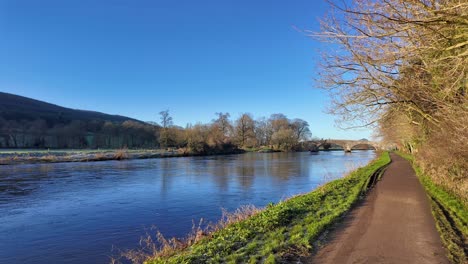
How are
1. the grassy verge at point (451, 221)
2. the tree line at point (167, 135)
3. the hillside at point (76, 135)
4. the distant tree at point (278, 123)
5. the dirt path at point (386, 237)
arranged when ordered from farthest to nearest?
the distant tree at point (278, 123) < the hillside at point (76, 135) < the tree line at point (167, 135) < the grassy verge at point (451, 221) < the dirt path at point (386, 237)

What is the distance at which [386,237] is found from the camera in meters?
7.20

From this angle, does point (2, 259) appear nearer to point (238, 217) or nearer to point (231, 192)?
point (238, 217)

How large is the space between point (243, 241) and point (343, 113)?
7.14 m

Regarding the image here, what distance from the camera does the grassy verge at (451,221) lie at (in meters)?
6.33

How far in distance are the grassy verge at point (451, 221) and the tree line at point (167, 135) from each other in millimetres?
62060

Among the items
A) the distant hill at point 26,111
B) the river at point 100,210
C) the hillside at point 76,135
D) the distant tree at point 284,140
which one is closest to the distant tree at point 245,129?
the distant tree at point 284,140

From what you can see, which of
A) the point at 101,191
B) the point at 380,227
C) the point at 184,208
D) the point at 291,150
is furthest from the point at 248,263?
the point at 291,150

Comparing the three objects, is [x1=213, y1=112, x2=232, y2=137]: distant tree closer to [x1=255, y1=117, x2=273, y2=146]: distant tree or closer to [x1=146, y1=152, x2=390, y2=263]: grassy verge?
[x1=255, y1=117, x2=273, y2=146]: distant tree

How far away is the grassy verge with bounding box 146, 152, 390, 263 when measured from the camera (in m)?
6.34

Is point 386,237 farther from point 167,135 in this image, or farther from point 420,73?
point 167,135

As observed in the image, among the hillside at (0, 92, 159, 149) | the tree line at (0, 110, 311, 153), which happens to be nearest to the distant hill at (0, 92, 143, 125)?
the hillside at (0, 92, 159, 149)

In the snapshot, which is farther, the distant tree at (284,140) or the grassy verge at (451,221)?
the distant tree at (284,140)

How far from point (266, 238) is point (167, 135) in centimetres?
7941

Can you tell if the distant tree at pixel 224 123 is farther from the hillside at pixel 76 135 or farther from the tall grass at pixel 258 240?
the tall grass at pixel 258 240
